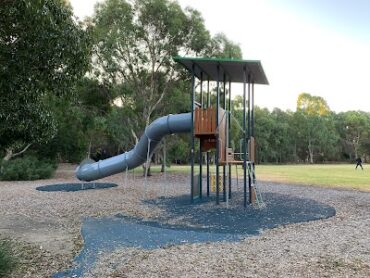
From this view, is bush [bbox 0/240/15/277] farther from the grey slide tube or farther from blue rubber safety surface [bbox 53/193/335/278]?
the grey slide tube

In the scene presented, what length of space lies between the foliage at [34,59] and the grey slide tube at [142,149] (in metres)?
7.96

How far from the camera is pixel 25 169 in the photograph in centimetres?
2559

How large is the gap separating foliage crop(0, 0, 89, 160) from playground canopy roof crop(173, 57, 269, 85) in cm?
642

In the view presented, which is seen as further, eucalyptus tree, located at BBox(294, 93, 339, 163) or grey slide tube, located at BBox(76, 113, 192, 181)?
eucalyptus tree, located at BBox(294, 93, 339, 163)

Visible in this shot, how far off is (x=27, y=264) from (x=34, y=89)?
3.05 meters

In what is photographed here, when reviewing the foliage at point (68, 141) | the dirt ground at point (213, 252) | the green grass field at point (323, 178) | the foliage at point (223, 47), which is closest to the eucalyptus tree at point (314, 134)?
the green grass field at point (323, 178)

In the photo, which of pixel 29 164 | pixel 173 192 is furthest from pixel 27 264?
pixel 29 164

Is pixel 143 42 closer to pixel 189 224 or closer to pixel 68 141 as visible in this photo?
pixel 68 141

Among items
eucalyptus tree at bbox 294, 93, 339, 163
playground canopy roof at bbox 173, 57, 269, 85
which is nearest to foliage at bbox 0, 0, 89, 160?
playground canopy roof at bbox 173, 57, 269, 85

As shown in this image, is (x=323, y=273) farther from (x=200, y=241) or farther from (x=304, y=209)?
(x=304, y=209)

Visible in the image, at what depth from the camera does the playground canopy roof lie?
13352mm

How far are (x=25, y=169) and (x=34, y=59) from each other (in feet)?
67.0

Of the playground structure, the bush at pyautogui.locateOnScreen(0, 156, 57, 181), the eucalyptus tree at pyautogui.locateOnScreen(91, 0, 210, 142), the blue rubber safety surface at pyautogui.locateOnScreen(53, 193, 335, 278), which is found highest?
the eucalyptus tree at pyautogui.locateOnScreen(91, 0, 210, 142)

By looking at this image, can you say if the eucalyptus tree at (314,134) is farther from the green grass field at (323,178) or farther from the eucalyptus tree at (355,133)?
the green grass field at (323,178)
